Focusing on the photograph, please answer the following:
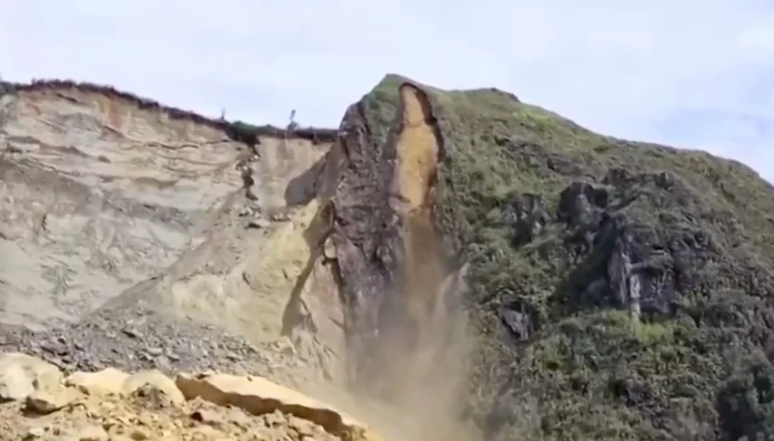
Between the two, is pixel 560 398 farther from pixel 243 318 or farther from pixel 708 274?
pixel 243 318

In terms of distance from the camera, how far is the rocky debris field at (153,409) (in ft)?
35.7

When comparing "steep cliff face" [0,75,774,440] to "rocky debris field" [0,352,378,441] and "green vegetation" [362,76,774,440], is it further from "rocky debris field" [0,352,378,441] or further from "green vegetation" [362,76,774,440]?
"rocky debris field" [0,352,378,441]

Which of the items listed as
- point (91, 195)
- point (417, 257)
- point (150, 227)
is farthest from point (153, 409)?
point (91, 195)

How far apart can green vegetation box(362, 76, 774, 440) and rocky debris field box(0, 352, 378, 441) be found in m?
8.43

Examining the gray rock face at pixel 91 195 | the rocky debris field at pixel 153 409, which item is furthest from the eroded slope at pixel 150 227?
the rocky debris field at pixel 153 409

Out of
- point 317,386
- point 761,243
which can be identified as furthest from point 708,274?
point 317,386

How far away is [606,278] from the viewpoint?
880 inches

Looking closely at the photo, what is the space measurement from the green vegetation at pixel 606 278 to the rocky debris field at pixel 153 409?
8431 millimetres

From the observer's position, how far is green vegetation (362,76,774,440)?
64.4ft

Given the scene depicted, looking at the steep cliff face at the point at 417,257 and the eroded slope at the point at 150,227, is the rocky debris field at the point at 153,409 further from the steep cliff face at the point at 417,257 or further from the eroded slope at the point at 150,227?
the eroded slope at the point at 150,227

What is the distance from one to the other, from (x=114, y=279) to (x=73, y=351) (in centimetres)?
539

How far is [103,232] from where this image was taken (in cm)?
2920

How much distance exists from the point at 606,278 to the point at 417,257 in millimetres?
4679

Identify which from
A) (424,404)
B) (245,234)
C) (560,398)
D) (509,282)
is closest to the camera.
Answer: (560,398)
